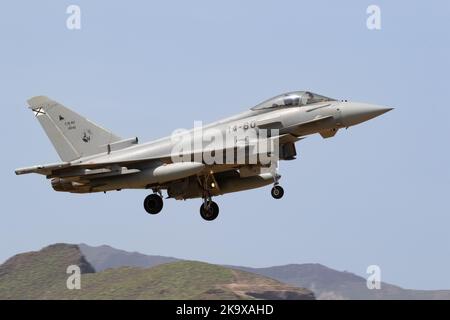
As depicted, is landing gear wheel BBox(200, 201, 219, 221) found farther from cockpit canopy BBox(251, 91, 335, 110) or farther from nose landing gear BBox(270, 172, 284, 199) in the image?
cockpit canopy BBox(251, 91, 335, 110)

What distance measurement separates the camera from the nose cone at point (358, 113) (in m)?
31.4

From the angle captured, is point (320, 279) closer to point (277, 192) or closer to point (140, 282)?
point (140, 282)

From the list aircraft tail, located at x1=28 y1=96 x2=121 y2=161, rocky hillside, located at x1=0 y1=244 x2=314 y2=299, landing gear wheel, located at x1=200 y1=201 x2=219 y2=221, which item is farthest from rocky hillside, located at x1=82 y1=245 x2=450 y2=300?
aircraft tail, located at x1=28 y1=96 x2=121 y2=161

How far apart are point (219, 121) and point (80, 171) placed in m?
5.03

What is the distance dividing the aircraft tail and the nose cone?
340 inches

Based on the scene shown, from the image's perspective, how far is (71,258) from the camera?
95062mm

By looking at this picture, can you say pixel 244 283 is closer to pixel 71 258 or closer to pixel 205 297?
pixel 205 297

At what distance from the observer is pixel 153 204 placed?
33562 millimetres

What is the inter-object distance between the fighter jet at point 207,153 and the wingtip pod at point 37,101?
1.73 m

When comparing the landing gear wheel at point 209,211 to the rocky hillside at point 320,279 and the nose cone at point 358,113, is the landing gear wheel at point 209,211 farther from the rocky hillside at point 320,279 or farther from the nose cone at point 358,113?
the rocky hillside at point 320,279

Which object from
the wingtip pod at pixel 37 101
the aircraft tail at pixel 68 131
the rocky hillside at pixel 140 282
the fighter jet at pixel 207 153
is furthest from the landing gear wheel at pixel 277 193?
the rocky hillside at pixel 140 282

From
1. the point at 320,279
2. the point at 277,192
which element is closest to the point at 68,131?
the point at 277,192
